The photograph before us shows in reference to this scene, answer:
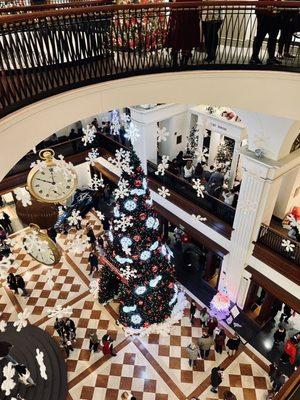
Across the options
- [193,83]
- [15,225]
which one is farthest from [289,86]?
[15,225]

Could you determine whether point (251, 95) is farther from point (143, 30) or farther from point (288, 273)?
point (288, 273)

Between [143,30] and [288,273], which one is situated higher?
[143,30]

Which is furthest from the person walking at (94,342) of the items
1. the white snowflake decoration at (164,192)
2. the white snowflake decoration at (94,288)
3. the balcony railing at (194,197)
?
the balcony railing at (194,197)

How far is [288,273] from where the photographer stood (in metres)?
7.66

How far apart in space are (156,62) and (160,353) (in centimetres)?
723

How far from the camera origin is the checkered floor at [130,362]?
8.16 meters

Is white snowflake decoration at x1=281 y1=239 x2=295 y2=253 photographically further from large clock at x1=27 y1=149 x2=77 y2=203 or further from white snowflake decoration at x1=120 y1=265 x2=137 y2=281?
large clock at x1=27 y1=149 x2=77 y2=203

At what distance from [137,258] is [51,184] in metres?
3.73

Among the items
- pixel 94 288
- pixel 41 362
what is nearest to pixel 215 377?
pixel 41 362

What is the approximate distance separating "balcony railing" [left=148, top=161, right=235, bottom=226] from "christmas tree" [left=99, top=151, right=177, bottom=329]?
5.80 ft

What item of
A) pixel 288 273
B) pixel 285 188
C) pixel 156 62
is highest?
pixel 156 62

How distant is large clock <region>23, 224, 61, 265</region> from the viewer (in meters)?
6.24

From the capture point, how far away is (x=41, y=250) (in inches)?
252

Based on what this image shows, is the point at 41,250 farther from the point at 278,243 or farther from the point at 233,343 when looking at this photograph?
the point at 233,343
